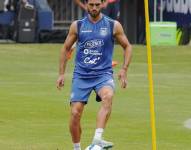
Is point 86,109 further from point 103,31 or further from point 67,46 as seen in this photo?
point 103,31

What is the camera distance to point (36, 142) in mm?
13727

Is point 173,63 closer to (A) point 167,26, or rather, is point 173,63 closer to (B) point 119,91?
(A) point 167,26

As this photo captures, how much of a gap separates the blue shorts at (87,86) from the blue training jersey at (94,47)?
0.06 m

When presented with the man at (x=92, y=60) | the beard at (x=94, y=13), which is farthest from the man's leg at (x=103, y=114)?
the beard at (x=94, y=13)

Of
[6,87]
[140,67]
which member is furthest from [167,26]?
[6,87]

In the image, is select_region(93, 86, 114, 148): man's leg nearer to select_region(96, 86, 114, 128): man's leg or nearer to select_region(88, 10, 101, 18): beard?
select_region(96, 86, 114, 128): man's leg

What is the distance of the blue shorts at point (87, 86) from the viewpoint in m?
12.0

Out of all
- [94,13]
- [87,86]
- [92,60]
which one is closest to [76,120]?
[87,86]

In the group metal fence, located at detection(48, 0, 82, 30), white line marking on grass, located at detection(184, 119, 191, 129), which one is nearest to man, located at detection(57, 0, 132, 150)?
white line marking on grass, located at detection(184, 119, 191, 129)

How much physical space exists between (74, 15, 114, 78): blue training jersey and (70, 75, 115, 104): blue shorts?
6cm

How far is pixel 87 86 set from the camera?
39.5 ft

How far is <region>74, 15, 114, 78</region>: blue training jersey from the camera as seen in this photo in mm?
11938

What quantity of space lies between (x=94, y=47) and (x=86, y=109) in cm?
667

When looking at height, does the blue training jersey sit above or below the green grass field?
above
